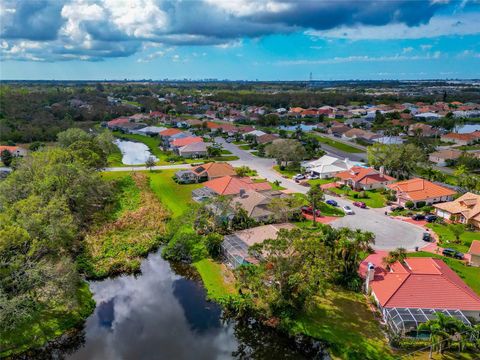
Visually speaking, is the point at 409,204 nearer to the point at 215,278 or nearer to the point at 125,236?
the point at 215,278

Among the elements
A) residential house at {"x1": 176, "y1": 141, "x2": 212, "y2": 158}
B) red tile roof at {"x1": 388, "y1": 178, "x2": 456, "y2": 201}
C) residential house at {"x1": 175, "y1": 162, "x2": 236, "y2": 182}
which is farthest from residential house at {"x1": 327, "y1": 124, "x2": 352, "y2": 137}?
red tile roof at {"x1": 388, "y1": 178, "x2": 456, "y2": 201}

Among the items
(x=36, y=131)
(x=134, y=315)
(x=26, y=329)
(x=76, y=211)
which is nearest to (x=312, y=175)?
(x=76, y=211)

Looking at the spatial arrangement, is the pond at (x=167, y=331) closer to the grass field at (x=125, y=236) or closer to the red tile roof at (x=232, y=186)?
the grass field at (x=125, y=236)

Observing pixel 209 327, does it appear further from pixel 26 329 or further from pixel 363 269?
pixel 363 269

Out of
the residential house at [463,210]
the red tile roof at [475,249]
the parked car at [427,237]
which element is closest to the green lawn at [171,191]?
the parked car at [427,237]

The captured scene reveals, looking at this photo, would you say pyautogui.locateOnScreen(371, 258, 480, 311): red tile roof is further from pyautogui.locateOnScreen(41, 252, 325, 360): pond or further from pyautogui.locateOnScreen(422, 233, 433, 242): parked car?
pyautogui.locateOnScreen(422, 233, 433, 242): parked car

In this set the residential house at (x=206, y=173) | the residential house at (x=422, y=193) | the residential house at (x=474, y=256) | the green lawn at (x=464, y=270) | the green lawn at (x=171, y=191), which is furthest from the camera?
the residential house at (x=206, y=173)

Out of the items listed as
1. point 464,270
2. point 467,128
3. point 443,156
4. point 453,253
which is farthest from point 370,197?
point 467,128
